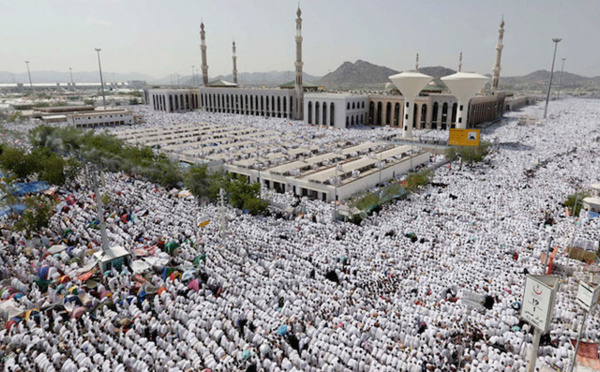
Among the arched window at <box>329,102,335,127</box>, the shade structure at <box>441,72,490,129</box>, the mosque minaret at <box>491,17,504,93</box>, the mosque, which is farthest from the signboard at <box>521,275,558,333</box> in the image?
the mosque minaret at <box>491,17,504,93</box>

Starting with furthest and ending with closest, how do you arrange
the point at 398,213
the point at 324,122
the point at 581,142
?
the point at 324,122 → the point at 581,142 → the point at 398,213

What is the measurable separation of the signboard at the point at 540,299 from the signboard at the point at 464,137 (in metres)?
27.1

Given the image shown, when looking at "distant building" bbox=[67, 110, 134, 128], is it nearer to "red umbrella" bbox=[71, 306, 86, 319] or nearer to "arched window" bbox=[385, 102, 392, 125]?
"arched window" bbox=[385, 102, 392, 125]

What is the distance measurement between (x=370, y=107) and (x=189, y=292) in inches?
1957

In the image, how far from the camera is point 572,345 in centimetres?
1027

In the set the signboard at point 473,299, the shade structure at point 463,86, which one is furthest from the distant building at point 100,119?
the signboard at point 473,299

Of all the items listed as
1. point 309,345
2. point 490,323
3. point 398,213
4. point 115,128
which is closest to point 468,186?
point 398,213

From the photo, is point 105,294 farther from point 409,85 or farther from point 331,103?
point 331,103

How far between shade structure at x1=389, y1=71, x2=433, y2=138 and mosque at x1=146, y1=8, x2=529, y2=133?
43 cm

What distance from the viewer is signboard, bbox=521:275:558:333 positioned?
788 cm

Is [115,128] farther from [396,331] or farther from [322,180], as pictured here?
[396,331]

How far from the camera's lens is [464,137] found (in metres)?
33.3

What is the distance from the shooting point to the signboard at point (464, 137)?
3281 cm

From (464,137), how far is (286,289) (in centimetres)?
2646
